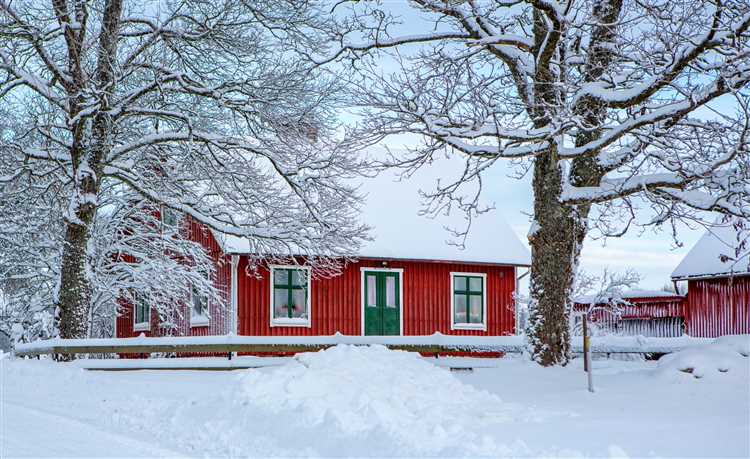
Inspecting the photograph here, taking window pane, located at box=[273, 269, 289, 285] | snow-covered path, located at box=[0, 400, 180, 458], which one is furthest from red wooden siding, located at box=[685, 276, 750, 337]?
snow-covered path, located at box=[0, 400, 180, 458]

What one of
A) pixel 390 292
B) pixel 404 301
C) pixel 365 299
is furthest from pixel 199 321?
pixel 404 301

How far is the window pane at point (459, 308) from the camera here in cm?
2594

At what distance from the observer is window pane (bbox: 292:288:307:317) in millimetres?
24031

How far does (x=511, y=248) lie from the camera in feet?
86.8

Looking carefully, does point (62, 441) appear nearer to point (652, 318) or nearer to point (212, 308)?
point (212, 308)

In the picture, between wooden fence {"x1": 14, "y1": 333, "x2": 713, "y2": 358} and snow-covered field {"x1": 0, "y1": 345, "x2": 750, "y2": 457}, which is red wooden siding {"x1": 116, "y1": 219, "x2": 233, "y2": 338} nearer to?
wooden fence {"x1": 14, "y1": 333, "x2": 713, "y2": 358}

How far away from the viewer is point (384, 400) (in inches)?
365

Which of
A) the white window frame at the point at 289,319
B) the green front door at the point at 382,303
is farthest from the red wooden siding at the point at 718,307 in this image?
the white window frame at the point at 289,319

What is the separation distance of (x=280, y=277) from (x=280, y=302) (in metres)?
0.70

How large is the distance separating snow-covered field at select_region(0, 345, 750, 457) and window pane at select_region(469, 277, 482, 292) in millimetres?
12711

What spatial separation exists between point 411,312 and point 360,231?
6.90 m

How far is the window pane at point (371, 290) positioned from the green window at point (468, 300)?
2.62m

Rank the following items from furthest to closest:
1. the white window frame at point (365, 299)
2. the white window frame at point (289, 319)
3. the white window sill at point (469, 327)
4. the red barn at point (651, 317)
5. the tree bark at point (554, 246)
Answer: the red barn at point (651, 317), the white window sill at point (469, 327), the white window frame at point (365, 299), the white window frame at point (289, 319), the tree bark at point (554, 246)

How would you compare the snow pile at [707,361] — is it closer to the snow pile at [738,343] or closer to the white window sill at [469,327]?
the snow pile at [738,343]
